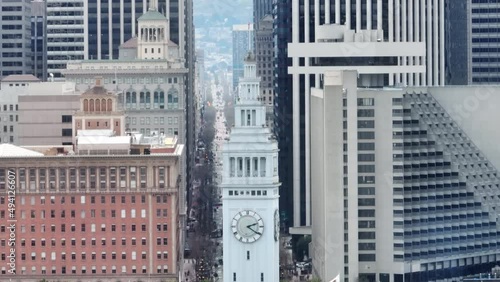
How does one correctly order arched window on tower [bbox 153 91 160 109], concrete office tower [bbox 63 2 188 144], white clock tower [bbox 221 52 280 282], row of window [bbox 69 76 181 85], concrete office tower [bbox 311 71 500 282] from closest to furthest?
white clock tower [bbox 221 52 280 282] < concrete office tower [bbox 311 71 500 282] < concrete office tower [bbox 63 2 188 144] < arched window on tower [bbox 153 91 160 109] < row of window [bbox 69 76 181 85]

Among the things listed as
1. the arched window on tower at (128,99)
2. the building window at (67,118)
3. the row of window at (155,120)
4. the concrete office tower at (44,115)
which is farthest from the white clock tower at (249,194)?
the arched window on tower at (128,99)

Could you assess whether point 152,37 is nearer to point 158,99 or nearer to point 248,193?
point 158,99

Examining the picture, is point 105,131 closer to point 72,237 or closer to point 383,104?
point 72,237

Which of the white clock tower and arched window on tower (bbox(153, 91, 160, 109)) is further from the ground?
arched window on tower (bbox(153, 91, 160, 109))

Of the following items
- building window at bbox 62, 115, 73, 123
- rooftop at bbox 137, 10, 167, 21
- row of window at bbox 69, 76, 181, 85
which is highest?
rooftop at bbox 137, 10, 167, 21

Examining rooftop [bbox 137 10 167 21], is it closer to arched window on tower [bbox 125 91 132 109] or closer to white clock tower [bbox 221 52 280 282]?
arched window on tower [bbox 125 91 132 109]

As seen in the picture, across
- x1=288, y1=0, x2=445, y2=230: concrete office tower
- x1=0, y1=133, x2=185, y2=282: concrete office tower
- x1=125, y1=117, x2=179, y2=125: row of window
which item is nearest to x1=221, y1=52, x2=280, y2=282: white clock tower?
x1=0, y1=133, x2=185, y2=282: concrete office tower

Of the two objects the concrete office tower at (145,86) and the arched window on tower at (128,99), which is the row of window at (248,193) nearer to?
the concrete office tower at (145,86)

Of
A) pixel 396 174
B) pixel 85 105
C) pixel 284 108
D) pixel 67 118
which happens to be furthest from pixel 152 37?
pixel 396 174
